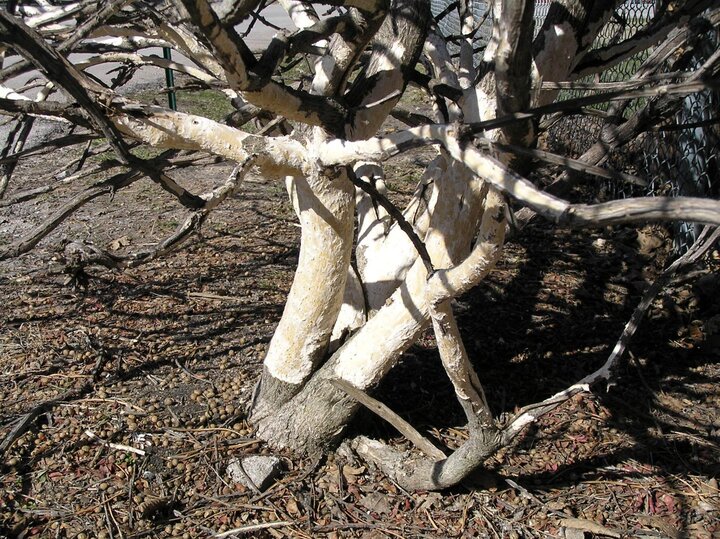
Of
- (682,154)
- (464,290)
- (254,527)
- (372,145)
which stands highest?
(372,145)

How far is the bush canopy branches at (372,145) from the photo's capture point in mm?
1614

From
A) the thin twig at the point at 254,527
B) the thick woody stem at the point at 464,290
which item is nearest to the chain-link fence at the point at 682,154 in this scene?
the thick woody stem at the point at 464,290

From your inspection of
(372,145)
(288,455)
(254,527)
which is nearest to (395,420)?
(288,455)

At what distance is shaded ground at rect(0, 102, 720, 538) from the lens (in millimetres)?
2721

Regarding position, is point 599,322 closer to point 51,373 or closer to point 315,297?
point 315,297

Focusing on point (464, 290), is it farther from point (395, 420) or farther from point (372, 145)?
point (395, 420)

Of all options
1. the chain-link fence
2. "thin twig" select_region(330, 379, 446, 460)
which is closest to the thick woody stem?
"thin twig" select_region(330, 379, 446, 460)

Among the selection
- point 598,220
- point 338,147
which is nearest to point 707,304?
point 338,147

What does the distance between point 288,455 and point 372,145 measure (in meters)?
1.68

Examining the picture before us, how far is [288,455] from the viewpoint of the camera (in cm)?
303

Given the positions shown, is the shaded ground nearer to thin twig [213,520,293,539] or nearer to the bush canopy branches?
thin twig [213,520,293,539]

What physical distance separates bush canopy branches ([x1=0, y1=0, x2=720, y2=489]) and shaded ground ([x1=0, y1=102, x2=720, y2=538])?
25 cm

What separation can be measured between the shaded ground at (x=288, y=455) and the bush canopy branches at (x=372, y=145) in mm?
248

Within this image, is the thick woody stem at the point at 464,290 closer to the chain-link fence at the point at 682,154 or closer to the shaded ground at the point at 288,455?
the shaded ground at the point at 288,455
